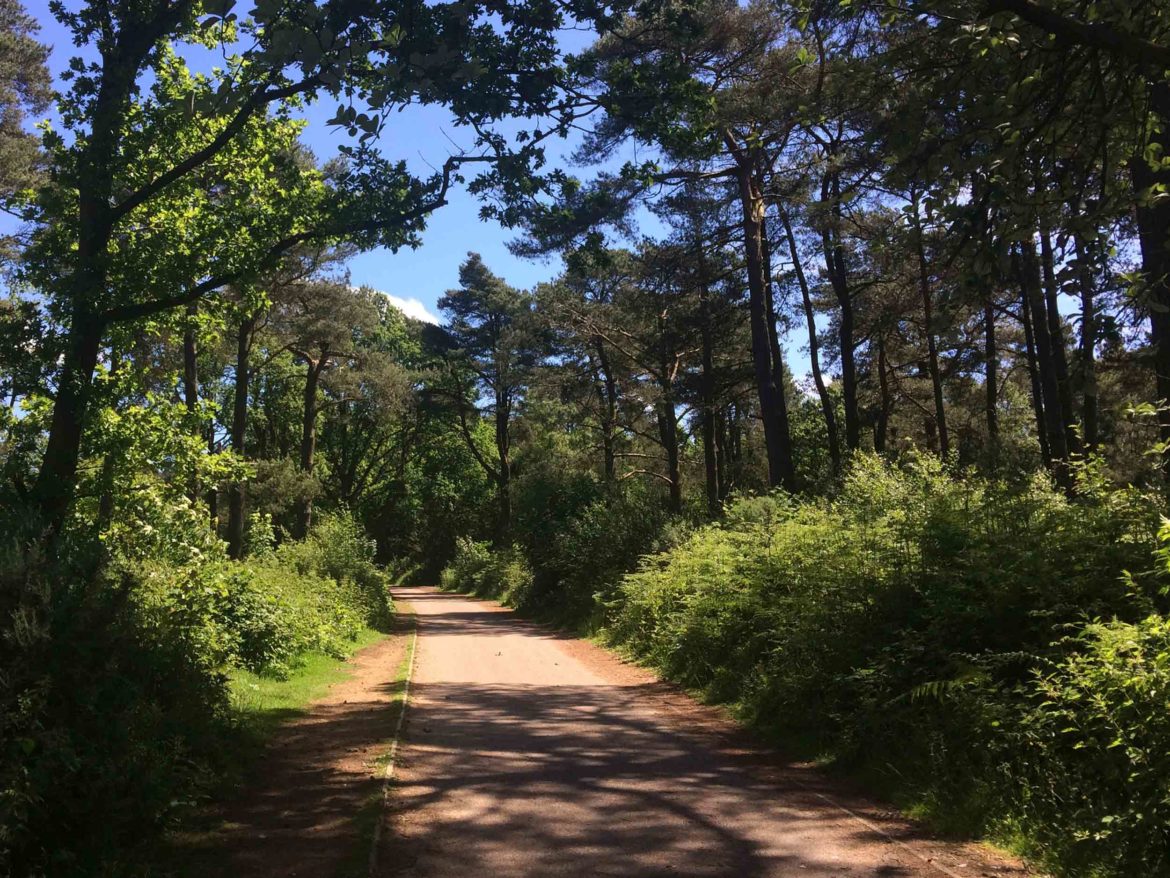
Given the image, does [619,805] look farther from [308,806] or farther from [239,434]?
[239,434]

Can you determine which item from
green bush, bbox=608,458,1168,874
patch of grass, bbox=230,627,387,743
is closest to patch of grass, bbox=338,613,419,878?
patch of grass, bbox=230,627,387,743

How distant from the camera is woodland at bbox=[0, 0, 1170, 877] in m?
5.16

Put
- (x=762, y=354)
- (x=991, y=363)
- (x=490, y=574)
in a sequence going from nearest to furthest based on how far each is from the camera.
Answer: (x=762, y=354)
(x=991, y=363)
(x=490, y=574)

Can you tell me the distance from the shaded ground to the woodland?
0.43 metres

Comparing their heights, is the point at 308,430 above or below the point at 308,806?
above

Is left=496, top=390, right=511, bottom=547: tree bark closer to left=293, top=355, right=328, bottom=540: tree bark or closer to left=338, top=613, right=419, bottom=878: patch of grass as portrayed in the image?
left=293, top=355, right=328, bottom=540: tree bark

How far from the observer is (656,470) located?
4294 cm

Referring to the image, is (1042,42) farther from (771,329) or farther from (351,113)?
(771,329)

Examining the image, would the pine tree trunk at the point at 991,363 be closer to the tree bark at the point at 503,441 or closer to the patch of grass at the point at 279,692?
the patch of grass at the point at 279,692

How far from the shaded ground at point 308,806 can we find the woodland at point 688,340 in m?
0.43

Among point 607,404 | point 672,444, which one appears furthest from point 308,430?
point 672,444

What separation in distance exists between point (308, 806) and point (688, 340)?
22.7 m

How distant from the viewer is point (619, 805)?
6605 mm

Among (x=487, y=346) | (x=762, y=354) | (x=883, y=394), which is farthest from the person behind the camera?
(x=487, y=346)
